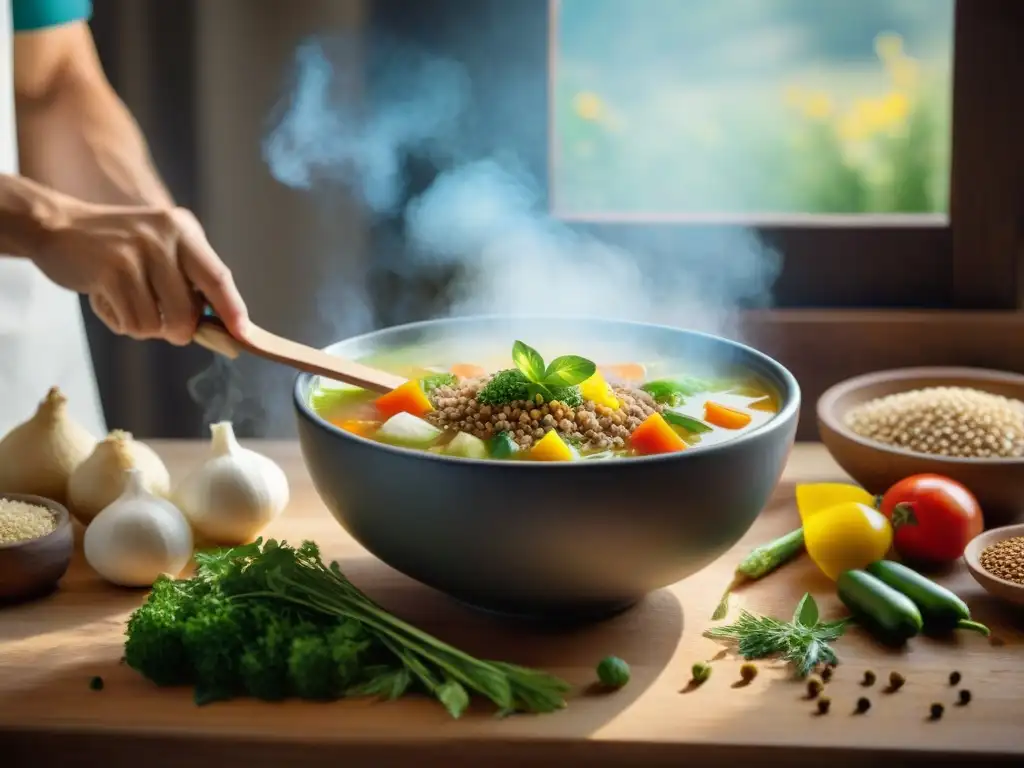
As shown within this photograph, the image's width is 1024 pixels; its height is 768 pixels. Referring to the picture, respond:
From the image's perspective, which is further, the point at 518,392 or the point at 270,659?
the point at 518,392

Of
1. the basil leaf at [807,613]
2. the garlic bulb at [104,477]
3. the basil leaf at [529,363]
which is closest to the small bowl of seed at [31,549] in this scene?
the garlic bulb at [104,477]

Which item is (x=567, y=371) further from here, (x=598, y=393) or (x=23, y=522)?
(x=23, y=522)

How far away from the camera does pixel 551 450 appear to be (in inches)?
56.0

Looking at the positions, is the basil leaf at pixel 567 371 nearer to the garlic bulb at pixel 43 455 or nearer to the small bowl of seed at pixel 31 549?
the small bowl of seed at pixel 31 549

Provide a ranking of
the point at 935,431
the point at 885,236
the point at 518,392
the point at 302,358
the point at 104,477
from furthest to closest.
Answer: the point at 885,236 → the point at 935,431 → the point at 104,477 → the point at 302,358 → the point at 518,392

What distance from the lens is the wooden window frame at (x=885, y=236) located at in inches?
97.6

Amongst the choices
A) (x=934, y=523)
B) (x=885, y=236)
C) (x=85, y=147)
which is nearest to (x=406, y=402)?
(x=934, y=523)

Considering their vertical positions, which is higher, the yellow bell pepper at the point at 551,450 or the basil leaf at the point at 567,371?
the basil leaf at the point at 567,371

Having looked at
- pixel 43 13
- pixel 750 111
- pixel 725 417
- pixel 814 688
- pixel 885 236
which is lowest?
pixel 814 688

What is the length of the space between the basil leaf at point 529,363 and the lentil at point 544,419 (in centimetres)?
4

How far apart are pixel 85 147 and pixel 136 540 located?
938 mm

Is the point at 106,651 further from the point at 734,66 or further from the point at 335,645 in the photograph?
the point at 734,66

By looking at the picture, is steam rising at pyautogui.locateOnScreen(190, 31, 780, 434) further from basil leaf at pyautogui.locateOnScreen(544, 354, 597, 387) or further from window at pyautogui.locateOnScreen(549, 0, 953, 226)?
basil leaf at pyautogui.locateOnScreen(544, 354, 597, 387)

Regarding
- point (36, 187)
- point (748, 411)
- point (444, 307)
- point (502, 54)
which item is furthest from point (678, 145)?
point (36, 187)
